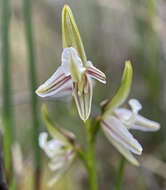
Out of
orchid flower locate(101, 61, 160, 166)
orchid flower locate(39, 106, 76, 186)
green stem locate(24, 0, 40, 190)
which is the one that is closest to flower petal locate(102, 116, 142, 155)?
orchid flower locate(101, 61, 160, 166)

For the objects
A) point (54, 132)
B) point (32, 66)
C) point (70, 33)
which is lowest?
point (54, 132)

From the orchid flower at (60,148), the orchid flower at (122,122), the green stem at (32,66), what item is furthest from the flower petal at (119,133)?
the green stem at (32,66)

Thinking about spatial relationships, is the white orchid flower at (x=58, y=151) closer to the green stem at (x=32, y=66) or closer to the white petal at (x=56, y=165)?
the white petal at (x=56, y=165)

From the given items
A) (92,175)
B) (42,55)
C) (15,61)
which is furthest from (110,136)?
(15,61)

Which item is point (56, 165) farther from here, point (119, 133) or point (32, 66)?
point (32, 66)

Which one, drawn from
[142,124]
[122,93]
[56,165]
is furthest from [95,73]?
[56,165]

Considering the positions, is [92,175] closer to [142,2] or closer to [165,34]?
[165,34]

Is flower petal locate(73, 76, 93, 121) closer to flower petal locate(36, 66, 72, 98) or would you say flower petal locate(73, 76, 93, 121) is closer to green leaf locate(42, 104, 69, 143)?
flower petal locate(36, 66, 72, 98)
